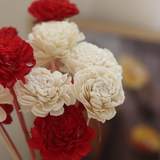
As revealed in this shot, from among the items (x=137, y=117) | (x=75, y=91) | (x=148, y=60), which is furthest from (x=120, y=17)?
(x=75, y=91)

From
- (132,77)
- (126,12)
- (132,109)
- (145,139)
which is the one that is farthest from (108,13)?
(145,139)

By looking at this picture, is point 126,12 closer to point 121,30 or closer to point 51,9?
point 121,30

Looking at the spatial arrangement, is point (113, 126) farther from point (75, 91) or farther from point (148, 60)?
point (75, 91)

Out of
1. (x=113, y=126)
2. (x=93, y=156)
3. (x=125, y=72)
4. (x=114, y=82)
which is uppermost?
(x=114, y=82)

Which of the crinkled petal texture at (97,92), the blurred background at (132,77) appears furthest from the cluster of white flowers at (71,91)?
the blurred background at (132,77)

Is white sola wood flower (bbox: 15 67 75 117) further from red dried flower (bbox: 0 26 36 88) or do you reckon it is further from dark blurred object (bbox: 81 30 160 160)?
dark blurred object (bbox: 81 30 160 160)

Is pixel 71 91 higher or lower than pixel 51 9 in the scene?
lower
